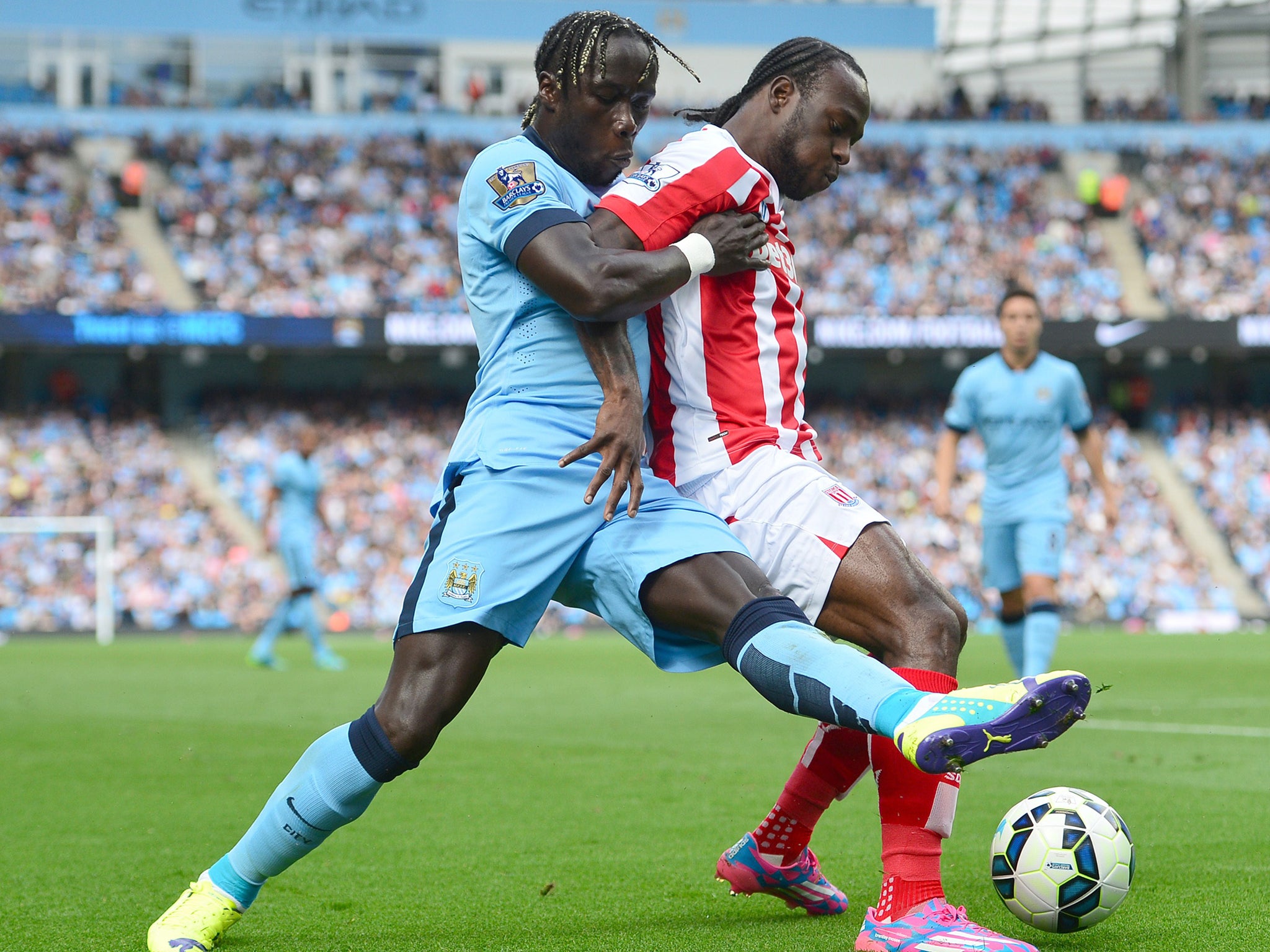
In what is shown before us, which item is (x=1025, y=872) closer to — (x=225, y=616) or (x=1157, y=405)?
(x=225, y=616)

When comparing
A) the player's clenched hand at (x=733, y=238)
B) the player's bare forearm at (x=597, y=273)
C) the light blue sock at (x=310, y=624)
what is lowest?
the light blue sock at (x=310, y=624)

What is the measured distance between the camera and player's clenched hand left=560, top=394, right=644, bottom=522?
10.5 ft

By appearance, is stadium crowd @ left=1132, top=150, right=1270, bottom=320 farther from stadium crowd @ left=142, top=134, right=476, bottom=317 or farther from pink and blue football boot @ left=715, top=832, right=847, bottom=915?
pink and blue football boot @ left=715, top=832, right=847, bottom=915

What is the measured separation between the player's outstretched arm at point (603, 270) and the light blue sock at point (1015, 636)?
20.9ft

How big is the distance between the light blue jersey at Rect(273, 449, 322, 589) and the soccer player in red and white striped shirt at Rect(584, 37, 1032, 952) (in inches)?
441

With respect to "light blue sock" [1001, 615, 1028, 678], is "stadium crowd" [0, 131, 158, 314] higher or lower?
higher

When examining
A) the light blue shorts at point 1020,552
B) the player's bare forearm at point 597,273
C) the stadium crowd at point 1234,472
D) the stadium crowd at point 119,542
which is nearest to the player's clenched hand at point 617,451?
the player's bare forearm at point 597,273

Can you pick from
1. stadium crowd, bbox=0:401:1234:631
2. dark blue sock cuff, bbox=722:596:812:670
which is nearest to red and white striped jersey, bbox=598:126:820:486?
dark blue sock cuff, bbox=722:596:812:670

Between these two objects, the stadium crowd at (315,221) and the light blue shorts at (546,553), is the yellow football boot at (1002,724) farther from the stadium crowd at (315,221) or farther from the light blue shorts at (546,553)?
the stadium crowd at (315,221)

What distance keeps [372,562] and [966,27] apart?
28.6 m

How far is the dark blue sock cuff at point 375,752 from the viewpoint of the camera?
3291mm

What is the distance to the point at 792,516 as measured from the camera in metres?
3.31

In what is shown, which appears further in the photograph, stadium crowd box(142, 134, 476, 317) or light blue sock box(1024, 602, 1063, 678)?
stadium crowd box(142, 134, 476, 317)

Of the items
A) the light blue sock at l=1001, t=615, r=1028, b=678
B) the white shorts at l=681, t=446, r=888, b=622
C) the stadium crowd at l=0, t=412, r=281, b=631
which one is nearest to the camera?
the white shorts at l=681, t=446, r=888, b=622
